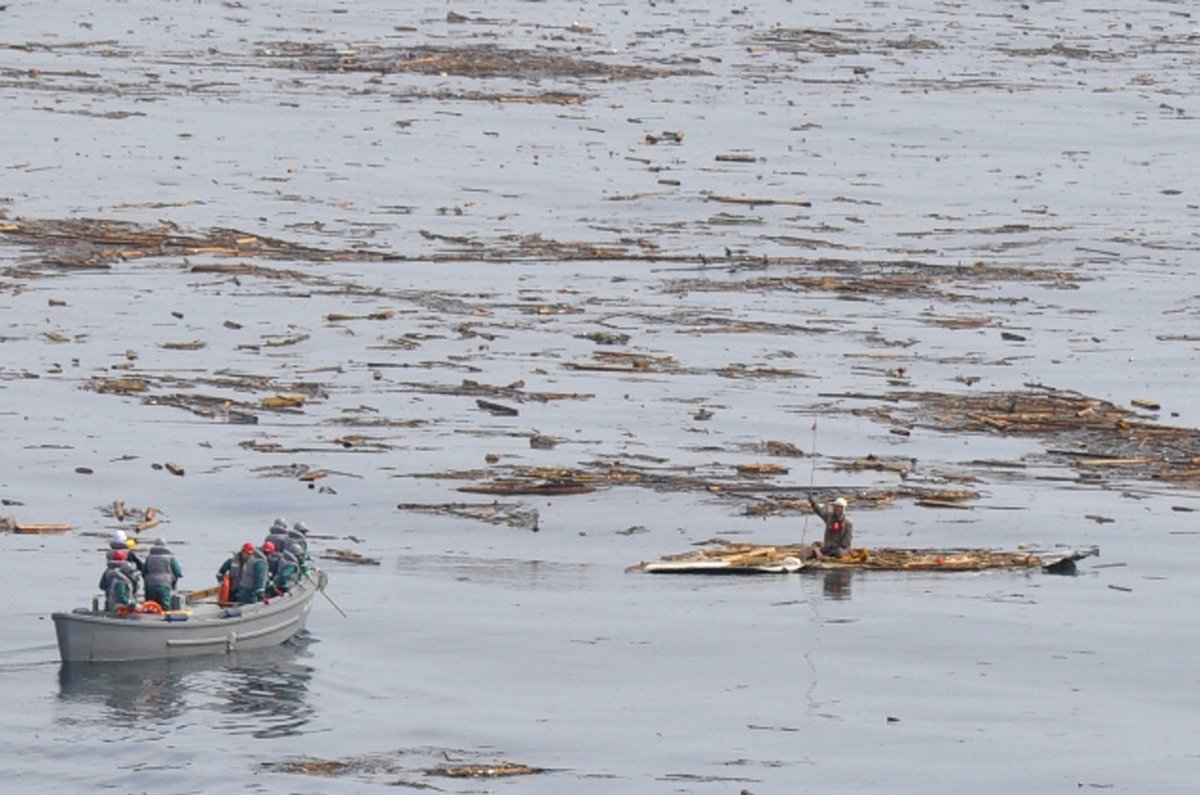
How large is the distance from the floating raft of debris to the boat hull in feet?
20.4

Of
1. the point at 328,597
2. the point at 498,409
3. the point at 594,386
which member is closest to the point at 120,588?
the point at 328,597

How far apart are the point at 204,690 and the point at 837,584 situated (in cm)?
1065

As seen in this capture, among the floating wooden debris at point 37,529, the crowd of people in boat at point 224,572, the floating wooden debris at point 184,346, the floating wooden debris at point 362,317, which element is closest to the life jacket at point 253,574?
the crowd of people in boat at point 224,572

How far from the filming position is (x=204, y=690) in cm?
3134

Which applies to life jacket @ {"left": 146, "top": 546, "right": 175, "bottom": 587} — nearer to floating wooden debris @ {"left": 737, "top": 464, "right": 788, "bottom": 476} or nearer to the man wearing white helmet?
the man wearing white helmet

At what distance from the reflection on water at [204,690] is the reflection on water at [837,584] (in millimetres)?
8318

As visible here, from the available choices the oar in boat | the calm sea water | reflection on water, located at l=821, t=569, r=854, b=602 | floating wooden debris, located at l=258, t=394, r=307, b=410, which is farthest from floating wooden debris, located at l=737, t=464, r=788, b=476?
the oar in boat

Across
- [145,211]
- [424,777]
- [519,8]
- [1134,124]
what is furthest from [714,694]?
[519,8]

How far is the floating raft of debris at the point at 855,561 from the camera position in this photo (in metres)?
37.4

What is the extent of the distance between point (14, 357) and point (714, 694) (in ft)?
73.0

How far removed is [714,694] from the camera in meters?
31.7

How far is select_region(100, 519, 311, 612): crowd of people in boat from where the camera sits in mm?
31734

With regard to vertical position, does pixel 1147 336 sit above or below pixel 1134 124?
below

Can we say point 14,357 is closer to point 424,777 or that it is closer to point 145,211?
point 145,211
